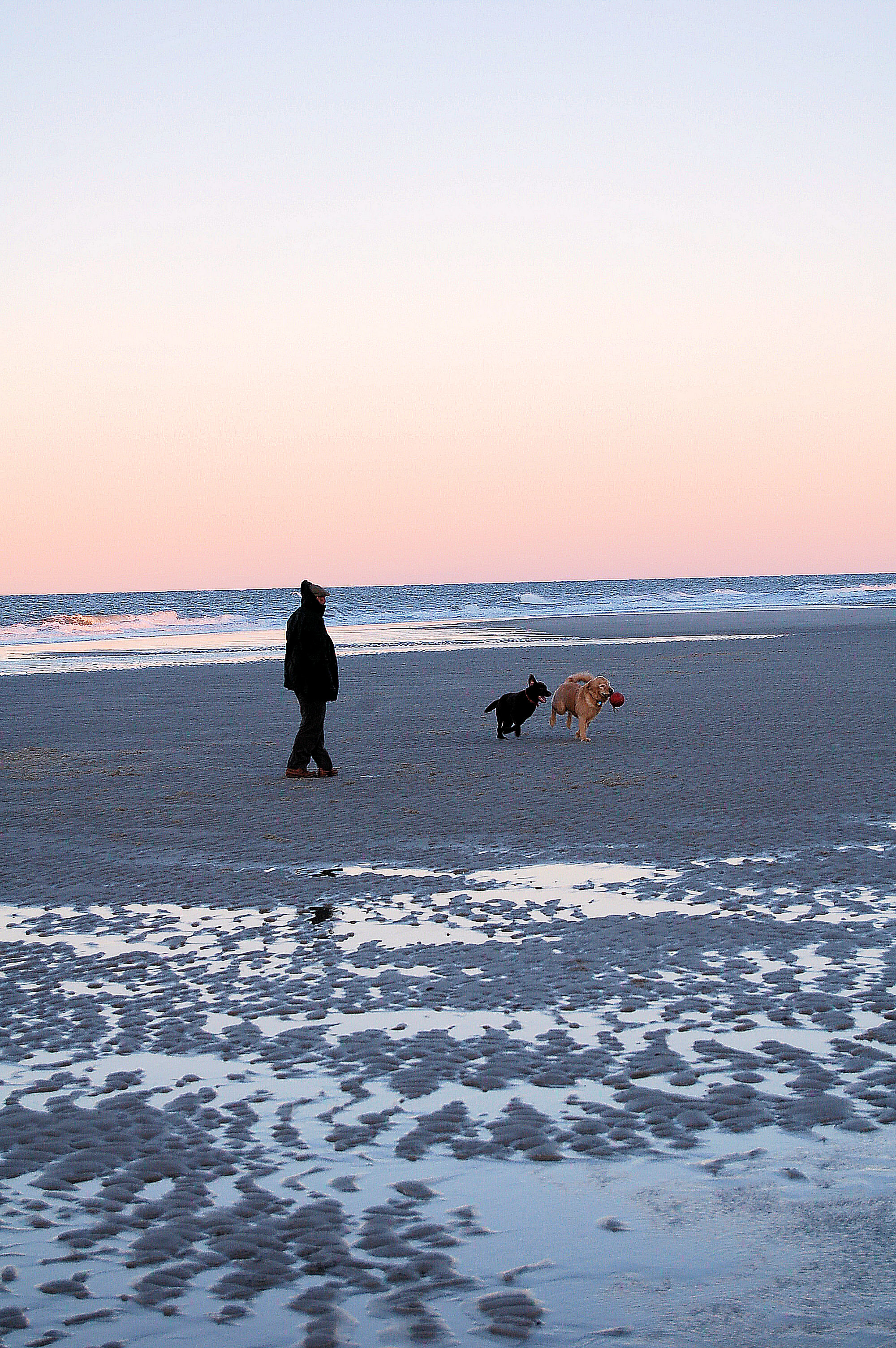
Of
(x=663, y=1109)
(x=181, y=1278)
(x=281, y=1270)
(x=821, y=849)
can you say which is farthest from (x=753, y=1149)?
(x=821, y=849)

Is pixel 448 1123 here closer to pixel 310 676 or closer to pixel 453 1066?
pixel 453 1066

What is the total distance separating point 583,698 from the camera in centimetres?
1421

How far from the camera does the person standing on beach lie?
12.0m

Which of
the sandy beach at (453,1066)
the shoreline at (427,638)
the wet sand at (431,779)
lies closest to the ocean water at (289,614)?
the shoreline at (427,638)

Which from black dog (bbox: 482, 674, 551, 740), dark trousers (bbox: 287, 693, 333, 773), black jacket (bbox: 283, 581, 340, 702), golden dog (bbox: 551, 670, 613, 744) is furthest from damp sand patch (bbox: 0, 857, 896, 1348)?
black dog (bbox: 482, 674, 551, 740)

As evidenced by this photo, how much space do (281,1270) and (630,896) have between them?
4071 mm

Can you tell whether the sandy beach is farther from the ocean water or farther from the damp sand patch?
the ocean water

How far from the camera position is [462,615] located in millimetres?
68312

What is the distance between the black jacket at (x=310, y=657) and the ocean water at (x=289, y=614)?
62.6ft

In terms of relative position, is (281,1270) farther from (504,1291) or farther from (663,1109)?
(663,1109)

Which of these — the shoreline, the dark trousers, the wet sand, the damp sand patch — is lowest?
the damp sand patch

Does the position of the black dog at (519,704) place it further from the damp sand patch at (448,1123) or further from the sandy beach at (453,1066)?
the damp sand patch at (448,1123)

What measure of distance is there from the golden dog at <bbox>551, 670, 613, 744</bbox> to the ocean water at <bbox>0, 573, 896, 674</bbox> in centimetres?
1861

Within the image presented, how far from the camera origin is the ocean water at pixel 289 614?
124ft
